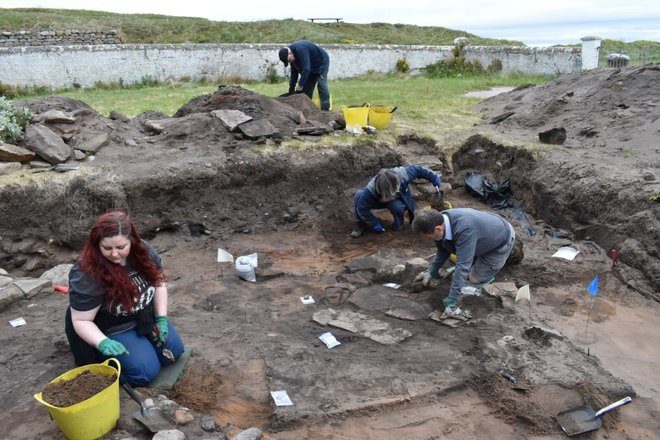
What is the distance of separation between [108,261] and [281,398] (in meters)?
1.48

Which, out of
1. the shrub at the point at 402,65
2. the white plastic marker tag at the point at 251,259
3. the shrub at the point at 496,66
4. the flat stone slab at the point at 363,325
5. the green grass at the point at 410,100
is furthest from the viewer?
the shrub at the point at 402,65

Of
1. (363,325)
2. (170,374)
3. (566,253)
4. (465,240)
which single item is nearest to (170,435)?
(170,374)

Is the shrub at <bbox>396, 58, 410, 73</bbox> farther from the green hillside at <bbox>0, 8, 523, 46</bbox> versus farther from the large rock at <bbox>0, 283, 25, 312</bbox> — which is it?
the large rock at <bbox>0, 283, 25, 312</bbox>

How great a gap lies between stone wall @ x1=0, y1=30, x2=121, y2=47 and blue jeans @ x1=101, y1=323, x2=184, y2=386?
1946 cm

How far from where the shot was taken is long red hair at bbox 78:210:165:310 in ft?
10.3

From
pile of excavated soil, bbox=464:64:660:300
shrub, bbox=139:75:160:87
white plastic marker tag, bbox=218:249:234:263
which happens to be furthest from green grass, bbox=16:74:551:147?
white plastic marker tag, bbox=218:249:234:263

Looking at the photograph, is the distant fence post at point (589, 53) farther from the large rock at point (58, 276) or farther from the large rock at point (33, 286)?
the large rock at point (33, 286)

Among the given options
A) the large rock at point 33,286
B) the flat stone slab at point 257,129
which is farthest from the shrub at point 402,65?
the large rock at point 33,286

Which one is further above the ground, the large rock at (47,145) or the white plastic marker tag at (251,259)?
the large rock at (47,145)

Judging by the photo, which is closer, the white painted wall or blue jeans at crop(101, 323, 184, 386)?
blue jeans at crop(101, 323, 184, 386)

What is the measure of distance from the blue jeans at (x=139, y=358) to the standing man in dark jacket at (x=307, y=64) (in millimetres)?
6868

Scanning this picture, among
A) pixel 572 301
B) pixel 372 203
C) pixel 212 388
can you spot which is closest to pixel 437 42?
pixel 372 203

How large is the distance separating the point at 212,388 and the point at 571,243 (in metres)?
4.66

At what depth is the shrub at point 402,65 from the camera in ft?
66.9
